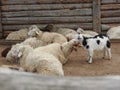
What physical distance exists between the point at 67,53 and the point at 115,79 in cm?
802

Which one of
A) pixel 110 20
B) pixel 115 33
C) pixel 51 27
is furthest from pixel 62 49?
pixel 110 20

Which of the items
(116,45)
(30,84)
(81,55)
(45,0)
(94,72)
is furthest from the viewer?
(45,0)

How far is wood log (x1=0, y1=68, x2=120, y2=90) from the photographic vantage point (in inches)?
57.7

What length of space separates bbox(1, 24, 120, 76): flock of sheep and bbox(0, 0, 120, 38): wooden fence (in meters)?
0.65

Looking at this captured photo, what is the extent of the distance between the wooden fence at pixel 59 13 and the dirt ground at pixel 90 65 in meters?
2.50

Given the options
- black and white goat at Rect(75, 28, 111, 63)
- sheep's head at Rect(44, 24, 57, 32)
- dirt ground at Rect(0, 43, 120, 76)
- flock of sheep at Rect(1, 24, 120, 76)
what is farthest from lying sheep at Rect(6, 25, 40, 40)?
black and white goat at Rect(75, 28, 111, 63)

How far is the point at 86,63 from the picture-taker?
964 centimetres

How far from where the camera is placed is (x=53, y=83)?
1.48 m

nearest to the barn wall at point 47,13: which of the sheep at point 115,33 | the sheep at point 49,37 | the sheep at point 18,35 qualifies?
the sheep at point 18,35

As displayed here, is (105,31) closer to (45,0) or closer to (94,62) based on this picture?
(45,0)

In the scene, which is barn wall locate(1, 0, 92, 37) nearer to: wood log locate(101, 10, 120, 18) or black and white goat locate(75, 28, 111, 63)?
wood log locate(101, 10, 120, 18)

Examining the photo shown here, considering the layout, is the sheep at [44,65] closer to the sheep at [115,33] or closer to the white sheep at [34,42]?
the white sheep at [34,42]

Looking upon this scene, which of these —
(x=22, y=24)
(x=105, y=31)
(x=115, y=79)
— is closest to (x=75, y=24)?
(x=105, y=31)

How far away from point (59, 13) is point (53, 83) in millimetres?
11832
